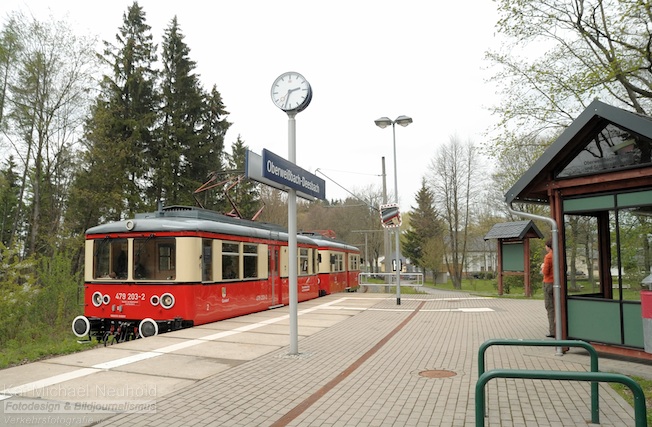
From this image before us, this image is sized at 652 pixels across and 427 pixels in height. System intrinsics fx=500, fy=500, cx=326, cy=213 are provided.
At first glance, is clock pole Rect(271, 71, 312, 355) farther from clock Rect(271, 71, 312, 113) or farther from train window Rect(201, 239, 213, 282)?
train window Rect(201, 239, 213, 282)

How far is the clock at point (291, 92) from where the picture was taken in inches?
350

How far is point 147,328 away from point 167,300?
0.71m

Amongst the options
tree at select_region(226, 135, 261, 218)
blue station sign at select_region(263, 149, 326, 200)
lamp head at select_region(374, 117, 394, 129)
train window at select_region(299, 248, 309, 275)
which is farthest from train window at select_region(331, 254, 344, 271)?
tree at select_region(226, 135, 261, 218)

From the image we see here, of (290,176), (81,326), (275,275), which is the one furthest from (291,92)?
(275,275)

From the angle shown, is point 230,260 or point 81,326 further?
point 230,260

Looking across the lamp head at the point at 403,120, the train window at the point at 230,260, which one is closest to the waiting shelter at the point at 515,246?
the lamp head at the point at 403,120

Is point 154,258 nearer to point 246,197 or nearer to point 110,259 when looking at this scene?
point 110,259

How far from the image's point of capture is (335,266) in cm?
2514

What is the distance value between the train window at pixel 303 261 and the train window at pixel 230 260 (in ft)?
20.4

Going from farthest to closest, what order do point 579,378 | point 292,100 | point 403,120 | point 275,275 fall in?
point 403,120 → point 275,275 → point 292,100 → point 579,378

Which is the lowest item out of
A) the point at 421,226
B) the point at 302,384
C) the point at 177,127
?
the point at 302,384

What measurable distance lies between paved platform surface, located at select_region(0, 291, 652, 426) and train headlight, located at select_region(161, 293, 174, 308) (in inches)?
27.5

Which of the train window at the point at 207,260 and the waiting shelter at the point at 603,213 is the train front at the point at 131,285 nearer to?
the train window at the point at 207,260

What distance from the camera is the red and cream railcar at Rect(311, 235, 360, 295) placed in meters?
23.2
